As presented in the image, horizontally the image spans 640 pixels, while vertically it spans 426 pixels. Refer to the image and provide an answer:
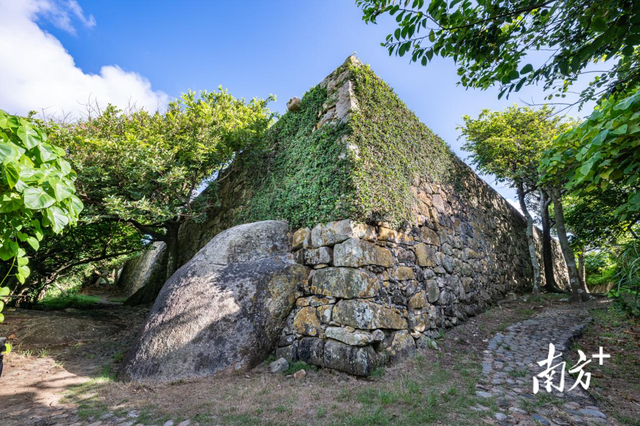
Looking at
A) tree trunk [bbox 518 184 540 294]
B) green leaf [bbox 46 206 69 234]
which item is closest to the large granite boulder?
green leaf [bbox 46 206 69 234]

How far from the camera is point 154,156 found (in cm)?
540

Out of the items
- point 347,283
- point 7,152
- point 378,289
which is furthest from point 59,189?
point 378,289

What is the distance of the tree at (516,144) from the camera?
8.47 metres

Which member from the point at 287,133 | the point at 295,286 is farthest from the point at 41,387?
the point at 287,133

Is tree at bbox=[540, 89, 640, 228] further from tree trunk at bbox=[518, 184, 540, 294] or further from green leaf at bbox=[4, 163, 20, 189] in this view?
tree trunk at bbox=[518, 184, 540, 294]

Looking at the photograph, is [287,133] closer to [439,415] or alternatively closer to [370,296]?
[370,296]

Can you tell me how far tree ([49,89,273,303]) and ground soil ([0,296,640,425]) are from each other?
272 cm

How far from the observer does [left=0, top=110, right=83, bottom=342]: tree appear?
133 centimetres

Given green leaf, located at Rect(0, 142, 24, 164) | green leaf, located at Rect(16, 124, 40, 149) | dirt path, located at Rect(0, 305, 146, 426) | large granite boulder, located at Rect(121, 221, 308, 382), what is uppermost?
green leaf, located at Rect(16, 124, 40, 149)

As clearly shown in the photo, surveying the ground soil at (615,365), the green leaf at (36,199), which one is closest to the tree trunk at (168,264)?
the green leaf at (36,199)

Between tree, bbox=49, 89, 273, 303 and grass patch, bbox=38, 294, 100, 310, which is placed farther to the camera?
grass patch, bbox=38, 294, 100, 310

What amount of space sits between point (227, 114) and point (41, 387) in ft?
18.7

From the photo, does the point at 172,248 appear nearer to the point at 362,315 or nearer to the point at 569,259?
the point at 362,315

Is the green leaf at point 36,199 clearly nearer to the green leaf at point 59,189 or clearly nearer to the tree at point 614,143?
the green leaf at point 59,189
